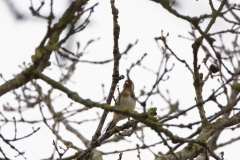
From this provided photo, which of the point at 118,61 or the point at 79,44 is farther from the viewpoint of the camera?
the point at 79,44

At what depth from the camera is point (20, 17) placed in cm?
259

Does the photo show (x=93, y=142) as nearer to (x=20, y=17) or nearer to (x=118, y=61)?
(x=118, y=61)

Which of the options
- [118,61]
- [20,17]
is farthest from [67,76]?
[20,17]

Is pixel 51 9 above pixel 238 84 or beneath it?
beneath

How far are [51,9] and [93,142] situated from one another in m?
1.64

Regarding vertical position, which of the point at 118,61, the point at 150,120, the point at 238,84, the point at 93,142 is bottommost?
the point at 150,120

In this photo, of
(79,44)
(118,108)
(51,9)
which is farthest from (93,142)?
(79,44)

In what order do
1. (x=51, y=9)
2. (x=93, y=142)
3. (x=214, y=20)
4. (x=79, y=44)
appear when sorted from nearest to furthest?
(x=51, y=9), (x=93, y=142), (x=214, y=20), (x=79, y=44)

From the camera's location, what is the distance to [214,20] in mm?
3855

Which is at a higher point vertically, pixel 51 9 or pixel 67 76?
pixel 67 76

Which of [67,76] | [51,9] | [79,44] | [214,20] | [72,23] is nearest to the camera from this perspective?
[51,9]

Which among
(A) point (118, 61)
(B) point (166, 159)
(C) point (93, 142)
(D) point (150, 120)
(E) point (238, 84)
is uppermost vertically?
(E) point (238, 84)

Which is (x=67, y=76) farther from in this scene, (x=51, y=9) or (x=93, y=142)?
(x=51, y=9)

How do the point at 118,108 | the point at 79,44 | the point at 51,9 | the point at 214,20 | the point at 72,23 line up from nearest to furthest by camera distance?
the point at 51,9 < the point at 72,23 < the point at 118,108 < the point at 214,20 < the point at 79,44
